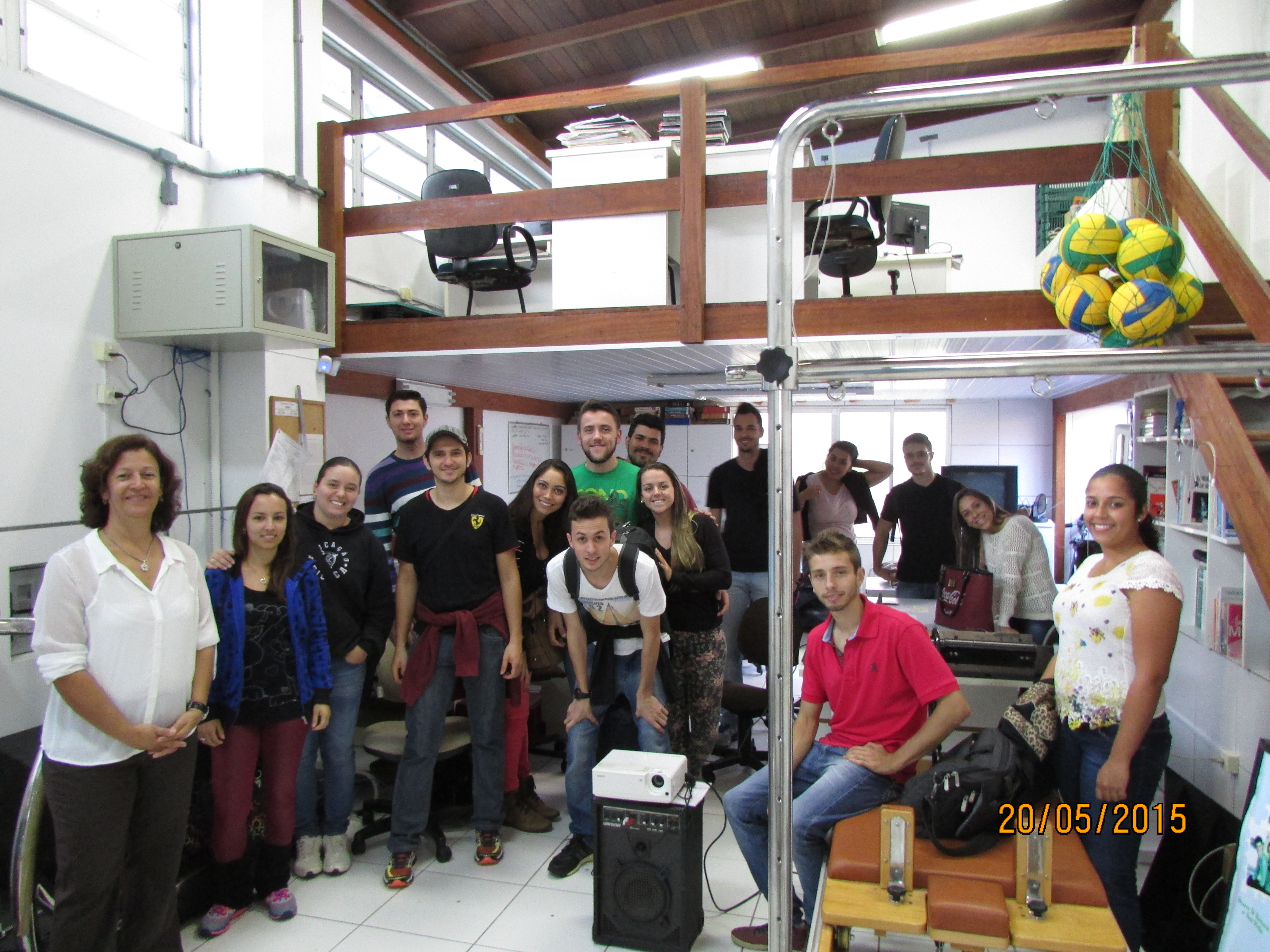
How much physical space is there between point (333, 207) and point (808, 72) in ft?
7.73

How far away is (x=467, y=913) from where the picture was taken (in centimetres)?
275

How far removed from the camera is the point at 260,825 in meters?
2.84

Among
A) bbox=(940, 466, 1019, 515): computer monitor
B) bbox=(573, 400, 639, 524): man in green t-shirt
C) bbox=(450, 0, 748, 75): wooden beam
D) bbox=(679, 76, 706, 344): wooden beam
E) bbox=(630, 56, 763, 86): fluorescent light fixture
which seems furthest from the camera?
bbox=(940, 466, 1019, 515): computer monitor

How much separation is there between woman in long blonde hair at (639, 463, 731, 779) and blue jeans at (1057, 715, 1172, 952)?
4.51ft

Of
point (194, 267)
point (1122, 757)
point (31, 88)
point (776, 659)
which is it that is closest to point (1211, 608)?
point (1122, 757)

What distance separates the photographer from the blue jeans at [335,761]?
2.96m

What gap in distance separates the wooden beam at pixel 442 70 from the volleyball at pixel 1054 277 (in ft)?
8.10

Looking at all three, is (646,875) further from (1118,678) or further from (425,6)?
(425,6)

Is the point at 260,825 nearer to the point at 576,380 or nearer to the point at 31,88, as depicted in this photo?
the point at 31,88

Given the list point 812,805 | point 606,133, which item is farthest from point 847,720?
point 606,133

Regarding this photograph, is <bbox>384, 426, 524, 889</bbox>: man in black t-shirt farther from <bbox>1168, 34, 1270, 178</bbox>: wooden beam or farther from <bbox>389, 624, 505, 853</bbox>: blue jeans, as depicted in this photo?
<bbox>1168, 34, 1270, 178</bbox>: wooden beam

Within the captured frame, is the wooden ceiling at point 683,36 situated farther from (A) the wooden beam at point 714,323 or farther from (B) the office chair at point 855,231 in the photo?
(A) the wooden beam at point 714,323

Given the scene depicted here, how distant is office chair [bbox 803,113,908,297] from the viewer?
3.63 meters
